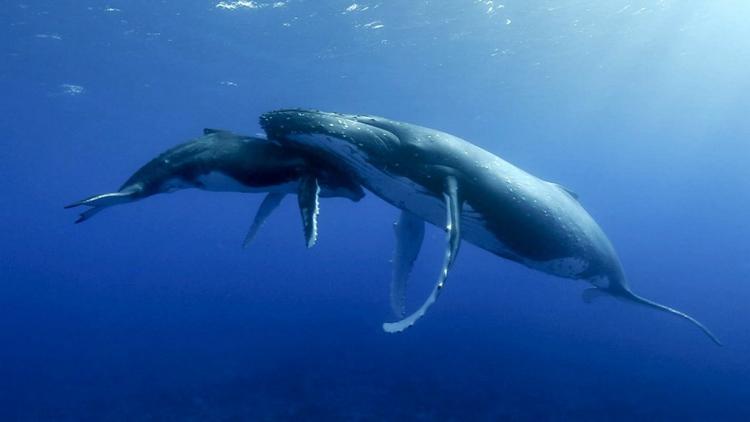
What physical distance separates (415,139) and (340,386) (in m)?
12.0

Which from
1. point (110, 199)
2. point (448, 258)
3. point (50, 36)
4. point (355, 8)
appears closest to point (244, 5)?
point (355, 8)

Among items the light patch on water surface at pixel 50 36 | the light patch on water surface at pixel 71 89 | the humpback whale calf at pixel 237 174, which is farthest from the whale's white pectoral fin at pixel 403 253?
the light patch on water surface at pixel 71 89

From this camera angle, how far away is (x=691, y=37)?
33500 mm

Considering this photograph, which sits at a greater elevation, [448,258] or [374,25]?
[374,25]

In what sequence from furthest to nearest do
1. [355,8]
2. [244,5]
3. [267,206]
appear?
[355,8] < [244,5] < [267,206]

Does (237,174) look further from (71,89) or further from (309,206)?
(71,89)

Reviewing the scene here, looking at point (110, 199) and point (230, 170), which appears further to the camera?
point (110, 199)

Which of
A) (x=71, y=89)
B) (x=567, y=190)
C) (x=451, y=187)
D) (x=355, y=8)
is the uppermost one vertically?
(x=355, y=8)

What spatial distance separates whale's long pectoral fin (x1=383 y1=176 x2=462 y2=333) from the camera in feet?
19.0

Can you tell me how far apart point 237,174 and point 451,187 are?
8.75 ft

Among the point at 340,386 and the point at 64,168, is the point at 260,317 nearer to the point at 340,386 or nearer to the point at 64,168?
the point at 340,386

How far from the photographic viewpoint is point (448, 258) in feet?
19.4

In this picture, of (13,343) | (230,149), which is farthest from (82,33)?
(230,149)

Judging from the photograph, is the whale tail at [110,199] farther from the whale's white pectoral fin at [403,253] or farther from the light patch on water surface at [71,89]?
the light patch on water surface at [71,89]
